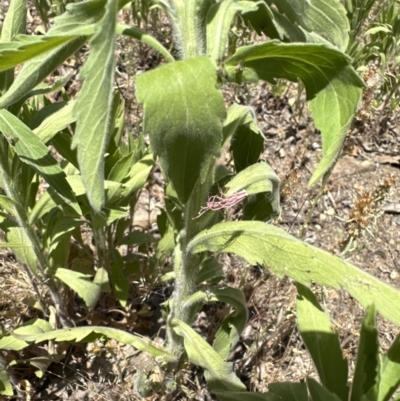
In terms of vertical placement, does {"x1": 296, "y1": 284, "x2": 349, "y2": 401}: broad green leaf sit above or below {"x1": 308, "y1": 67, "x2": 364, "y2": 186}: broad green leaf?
below

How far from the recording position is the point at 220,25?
1.20 metres

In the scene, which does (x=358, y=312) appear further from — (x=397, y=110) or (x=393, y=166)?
(x=397, y=110)

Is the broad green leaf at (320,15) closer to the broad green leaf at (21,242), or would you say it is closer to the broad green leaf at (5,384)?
the broad green leaf at (21,242)

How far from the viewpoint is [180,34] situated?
126 centimetres

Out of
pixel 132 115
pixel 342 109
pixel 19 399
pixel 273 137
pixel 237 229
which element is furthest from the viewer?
pixel 273 137

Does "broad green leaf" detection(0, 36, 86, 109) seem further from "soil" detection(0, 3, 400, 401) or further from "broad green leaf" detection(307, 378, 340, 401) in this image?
"soil" detection(0, 3, 400, 401)

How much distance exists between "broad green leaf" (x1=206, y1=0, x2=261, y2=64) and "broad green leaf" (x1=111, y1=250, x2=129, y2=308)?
1363mm

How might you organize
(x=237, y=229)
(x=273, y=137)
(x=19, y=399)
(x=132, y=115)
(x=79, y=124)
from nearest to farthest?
(x=79, y=124) < (x=237, y=229) < (x=19, y=399) < (x=132, y=115) < (x=273, y=137)

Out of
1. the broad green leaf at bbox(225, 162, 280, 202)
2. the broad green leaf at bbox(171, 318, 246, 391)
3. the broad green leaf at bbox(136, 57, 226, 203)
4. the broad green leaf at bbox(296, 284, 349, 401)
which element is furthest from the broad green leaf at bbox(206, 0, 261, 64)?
the broad green leaf at bbox(171, 318, 246, 391)

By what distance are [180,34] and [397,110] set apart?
270cm

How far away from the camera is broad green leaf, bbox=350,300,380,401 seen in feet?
3.87

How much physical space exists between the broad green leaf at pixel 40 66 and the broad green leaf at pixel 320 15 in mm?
522

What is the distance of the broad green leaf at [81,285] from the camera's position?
1.96 meters

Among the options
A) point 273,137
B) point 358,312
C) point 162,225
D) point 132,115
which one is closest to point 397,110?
point 273,137
